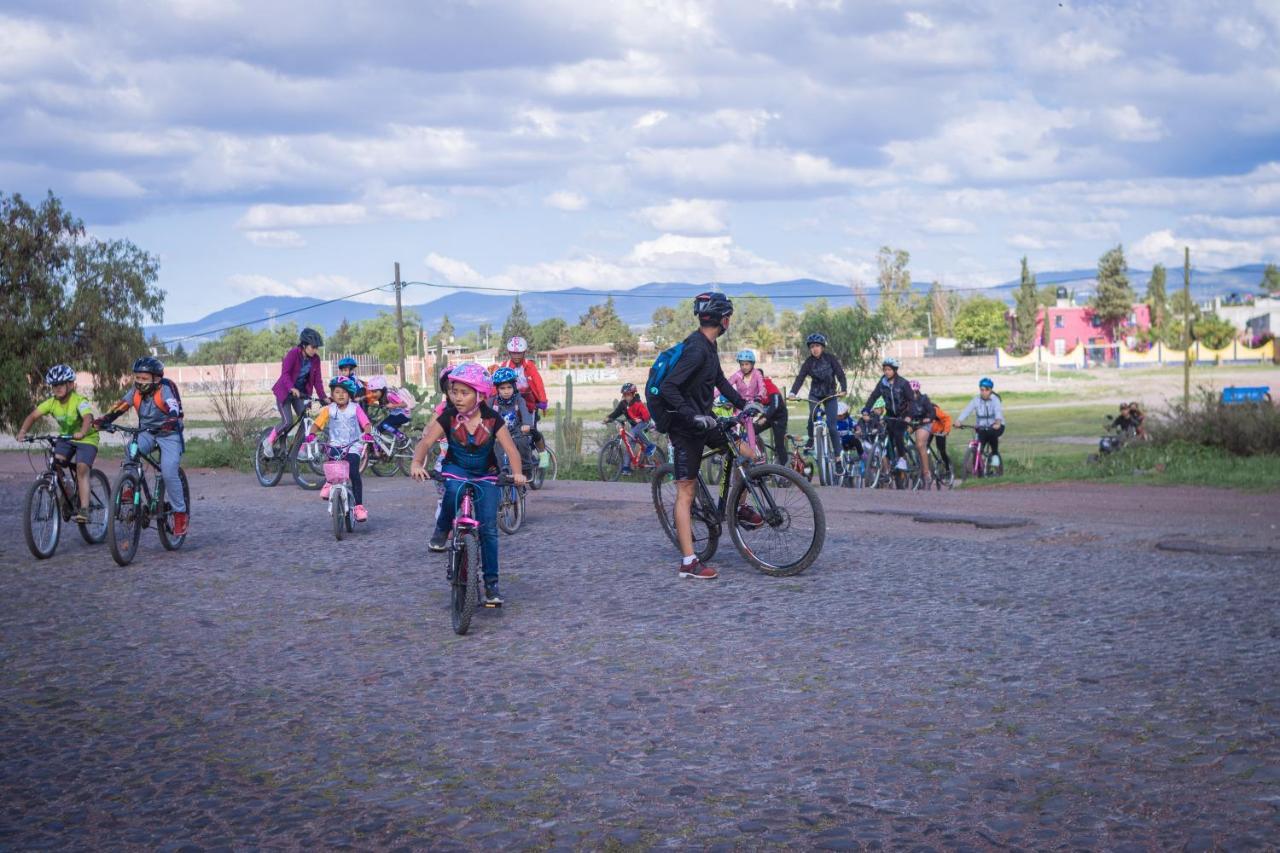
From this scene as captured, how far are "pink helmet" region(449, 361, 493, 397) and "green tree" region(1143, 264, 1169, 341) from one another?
121286mm

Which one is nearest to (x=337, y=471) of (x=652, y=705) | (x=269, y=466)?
(x=652, y=705)

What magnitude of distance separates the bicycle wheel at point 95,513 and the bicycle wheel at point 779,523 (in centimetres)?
606

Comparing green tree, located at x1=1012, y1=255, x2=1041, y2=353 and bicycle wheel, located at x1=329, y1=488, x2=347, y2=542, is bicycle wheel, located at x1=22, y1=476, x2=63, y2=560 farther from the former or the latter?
green tree, located at x1=1012, y1=255, x2=1041, y2=353

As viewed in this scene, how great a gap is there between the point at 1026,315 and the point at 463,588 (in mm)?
130478

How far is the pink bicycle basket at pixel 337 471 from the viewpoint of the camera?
12.4 metres

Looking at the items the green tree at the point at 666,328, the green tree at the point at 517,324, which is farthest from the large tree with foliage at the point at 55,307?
the green tree at the point at 666,328

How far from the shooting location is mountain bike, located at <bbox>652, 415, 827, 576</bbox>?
9.57m

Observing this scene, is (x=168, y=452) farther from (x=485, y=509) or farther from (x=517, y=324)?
(x=517, y=324)

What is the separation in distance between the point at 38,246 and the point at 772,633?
3101 centimetres

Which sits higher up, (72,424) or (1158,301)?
(1158,301)

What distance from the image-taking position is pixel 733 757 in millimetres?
5418

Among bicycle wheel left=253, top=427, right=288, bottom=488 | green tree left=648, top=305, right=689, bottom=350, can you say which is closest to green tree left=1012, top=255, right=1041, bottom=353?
green tree left=648, top=305, right=689, bottom=350

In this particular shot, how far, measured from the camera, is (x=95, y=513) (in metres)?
12.4

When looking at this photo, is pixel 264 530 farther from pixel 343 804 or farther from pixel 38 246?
pixel 38 246
